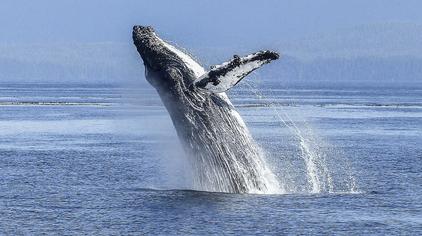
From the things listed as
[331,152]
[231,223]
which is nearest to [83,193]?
[231,223]

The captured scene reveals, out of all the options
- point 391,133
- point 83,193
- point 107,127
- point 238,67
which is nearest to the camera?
point 238,67

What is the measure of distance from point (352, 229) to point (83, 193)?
7932 mm

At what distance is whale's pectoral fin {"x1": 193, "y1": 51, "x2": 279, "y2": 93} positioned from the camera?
769 inches

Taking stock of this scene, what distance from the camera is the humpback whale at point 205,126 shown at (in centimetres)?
2148

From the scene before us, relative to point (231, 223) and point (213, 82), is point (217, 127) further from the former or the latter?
point (231, 223)

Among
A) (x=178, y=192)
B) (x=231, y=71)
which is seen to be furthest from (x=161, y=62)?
(x=178, y=192)

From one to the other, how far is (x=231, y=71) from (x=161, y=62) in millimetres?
2372

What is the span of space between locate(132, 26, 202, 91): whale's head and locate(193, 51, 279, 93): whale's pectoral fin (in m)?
0.98

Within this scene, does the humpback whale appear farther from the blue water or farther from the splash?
the splash

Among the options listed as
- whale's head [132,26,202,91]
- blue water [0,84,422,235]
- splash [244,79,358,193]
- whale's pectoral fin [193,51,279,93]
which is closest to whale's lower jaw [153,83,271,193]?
whale's head [132,26,202,91]

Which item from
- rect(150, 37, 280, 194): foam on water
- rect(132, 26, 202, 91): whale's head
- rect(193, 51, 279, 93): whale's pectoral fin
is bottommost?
rect(150, 37, 280, 194): foam on water

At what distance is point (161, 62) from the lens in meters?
21.7

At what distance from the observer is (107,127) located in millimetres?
58594

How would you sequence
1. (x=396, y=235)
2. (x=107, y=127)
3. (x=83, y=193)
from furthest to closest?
(x=107, y=127) < (x=83, y=193) < (x=396, y=235)
